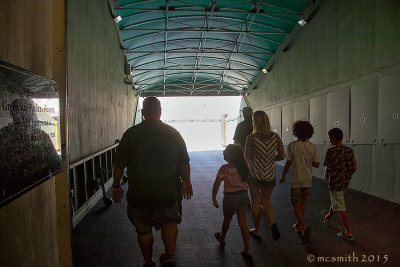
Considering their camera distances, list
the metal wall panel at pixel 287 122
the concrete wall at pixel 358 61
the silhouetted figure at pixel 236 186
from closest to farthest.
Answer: the silhouetted figure at pixel 236 186, the concrete wall at pixel 358 61, the metal wall panel at pixel 287 122

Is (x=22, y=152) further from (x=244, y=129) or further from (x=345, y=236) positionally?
(x=244, y=129)

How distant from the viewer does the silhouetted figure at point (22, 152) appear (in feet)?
5.30

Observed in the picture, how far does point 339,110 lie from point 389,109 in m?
2.04

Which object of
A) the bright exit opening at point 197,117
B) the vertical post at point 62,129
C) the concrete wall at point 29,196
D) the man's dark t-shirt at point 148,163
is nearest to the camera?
the concrete wall at point 29,196

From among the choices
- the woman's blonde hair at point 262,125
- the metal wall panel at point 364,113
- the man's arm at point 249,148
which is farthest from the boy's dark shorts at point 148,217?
the metal wall panel at point 364,113

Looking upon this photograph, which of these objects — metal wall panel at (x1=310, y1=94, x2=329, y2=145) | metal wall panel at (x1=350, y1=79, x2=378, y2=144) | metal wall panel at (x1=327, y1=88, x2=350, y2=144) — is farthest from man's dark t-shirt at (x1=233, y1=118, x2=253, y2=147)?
metal wall panel at (x1=310, y1=94, x2=329, y2=145)

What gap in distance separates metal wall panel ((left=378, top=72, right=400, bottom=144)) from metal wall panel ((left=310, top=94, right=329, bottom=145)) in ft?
8.20

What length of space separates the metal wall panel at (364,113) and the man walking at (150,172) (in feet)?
17.5

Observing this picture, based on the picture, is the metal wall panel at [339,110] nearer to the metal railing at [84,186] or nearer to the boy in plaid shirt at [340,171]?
the boy in plaid shirt at [340,171]

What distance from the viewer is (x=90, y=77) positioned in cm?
616

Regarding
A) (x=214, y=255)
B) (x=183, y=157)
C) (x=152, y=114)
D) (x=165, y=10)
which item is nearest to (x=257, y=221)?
(x=214, y=255)

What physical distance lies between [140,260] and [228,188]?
1.27m

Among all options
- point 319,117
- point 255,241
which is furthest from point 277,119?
point 255,241

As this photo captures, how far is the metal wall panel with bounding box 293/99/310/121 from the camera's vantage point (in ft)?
34.0
